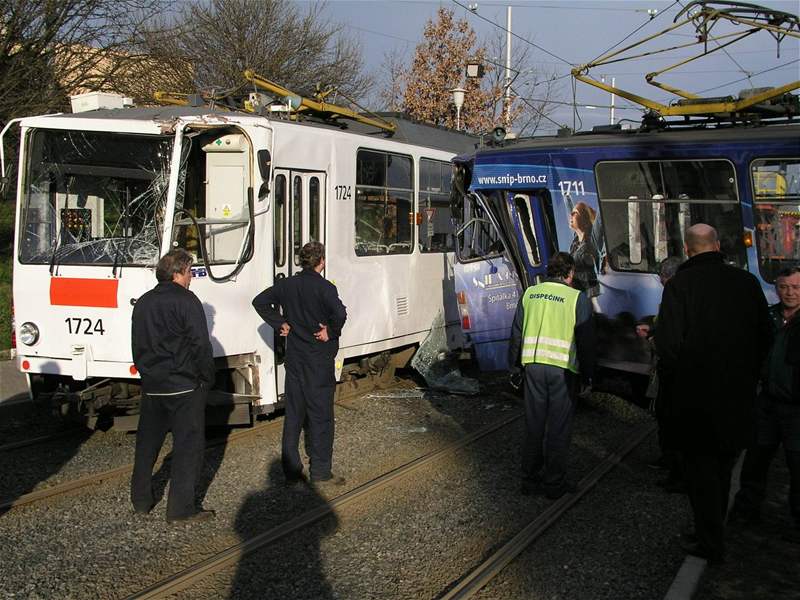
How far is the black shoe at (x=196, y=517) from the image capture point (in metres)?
6.00

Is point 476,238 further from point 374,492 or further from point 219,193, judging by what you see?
point 374,492

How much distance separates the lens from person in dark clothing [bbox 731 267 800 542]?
226 inches

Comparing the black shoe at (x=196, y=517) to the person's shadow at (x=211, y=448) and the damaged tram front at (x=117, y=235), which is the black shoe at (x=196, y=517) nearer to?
the person's shadow at (x=211, y=448)

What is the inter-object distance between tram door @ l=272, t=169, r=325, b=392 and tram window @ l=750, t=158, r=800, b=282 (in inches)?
169

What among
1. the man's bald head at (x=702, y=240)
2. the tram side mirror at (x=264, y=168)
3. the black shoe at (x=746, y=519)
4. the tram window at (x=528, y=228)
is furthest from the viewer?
the tram window at (x=528, y=228)

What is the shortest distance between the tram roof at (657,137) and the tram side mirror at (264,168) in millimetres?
3152

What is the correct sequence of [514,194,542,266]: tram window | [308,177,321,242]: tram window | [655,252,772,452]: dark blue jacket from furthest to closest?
1. [514,194,542,266]: tram window
2. [308,177,321,242]: tram window
3. [655,252,772,452]: dark blue jacket

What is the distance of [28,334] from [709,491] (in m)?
5.71

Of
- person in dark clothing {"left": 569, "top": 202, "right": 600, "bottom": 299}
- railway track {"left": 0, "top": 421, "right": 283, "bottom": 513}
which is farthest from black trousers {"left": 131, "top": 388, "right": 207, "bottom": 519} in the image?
person in dark clothing {"left": 569, "top": 202, "right": 600, "bottom": 299}

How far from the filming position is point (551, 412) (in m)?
6.61

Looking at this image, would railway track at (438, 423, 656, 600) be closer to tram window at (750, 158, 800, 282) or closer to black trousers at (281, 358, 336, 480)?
black trousers at (281, 358, 336, 480)

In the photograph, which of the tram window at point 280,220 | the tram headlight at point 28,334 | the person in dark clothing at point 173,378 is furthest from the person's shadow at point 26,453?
the tram window at point 280,220

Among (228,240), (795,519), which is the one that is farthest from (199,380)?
(795,519)

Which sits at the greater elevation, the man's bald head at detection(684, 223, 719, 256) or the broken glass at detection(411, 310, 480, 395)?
the man's bald head at detection(684, 223, 719, 256)
